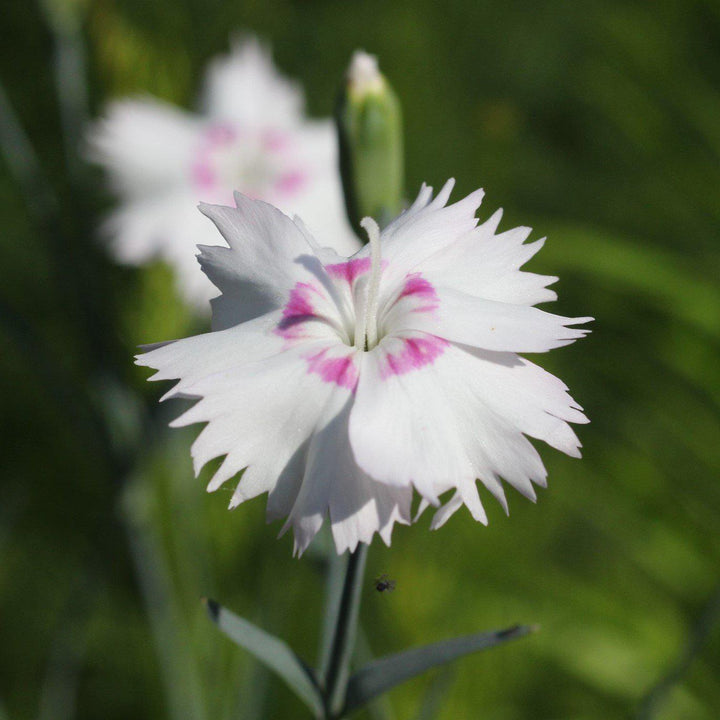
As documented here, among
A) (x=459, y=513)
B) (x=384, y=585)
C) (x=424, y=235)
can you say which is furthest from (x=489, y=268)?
(x=459, y=513)

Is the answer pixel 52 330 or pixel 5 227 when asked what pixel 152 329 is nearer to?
pixel 52 330

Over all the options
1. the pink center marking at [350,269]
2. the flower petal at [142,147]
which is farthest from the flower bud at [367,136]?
the flower petal at [142,147]

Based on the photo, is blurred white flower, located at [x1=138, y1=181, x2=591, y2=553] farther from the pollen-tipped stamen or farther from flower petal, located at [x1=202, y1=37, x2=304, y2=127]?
flower petal, located at [x1=202, y1=37, x2=304, y2=127]

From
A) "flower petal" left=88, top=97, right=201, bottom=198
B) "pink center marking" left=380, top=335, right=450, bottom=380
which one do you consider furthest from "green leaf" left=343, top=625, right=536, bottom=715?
"flower petal" left=88, top=97, right=201, bottom=198

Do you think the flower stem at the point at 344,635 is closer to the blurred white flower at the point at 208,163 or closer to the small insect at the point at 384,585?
the small insect at the point at 384,585

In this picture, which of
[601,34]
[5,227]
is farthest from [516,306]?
[601,34]

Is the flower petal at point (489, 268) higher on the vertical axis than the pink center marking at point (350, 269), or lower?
higher
